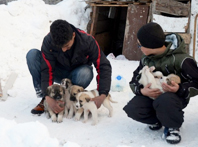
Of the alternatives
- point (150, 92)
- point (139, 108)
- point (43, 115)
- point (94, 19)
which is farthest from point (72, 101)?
point (94, 19)

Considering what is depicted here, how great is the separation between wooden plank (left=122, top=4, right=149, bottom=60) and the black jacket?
340 cm

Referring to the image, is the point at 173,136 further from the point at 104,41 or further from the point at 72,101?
the point at 104,41

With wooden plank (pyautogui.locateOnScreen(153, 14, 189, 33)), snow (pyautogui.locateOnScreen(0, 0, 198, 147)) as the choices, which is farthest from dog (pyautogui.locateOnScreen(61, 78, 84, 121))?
wooden plank (pyautogui.locateOnScreen(153, 14, 189, 33))

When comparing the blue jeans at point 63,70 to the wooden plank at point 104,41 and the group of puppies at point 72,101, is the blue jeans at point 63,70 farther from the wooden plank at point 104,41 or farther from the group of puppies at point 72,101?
the wooden plank at point 104,41

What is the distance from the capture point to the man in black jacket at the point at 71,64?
3285 millimetres

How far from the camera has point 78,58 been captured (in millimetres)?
3434

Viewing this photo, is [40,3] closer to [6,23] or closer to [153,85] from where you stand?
[6,23]

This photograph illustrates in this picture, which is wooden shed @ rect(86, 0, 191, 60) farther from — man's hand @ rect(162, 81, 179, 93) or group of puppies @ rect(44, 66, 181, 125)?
man's hand @ rect(162, 81, 179, 93)

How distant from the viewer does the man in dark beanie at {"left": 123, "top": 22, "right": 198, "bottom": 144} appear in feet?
8.61

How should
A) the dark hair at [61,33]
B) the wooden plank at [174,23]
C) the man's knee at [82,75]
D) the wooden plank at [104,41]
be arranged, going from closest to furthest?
the dark hair at [61,33], the man's knee at [82,75], the wooden plank at [174,23], the wooden plank at [104,41]

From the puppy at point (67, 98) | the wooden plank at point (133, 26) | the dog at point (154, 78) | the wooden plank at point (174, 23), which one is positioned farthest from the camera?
the wooden plank at point (133, 26)

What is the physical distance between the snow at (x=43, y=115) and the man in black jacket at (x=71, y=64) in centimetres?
30

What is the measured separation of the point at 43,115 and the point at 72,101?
457 millimetres

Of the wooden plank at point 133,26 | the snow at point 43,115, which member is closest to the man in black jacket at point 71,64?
the snow at point 43,115
